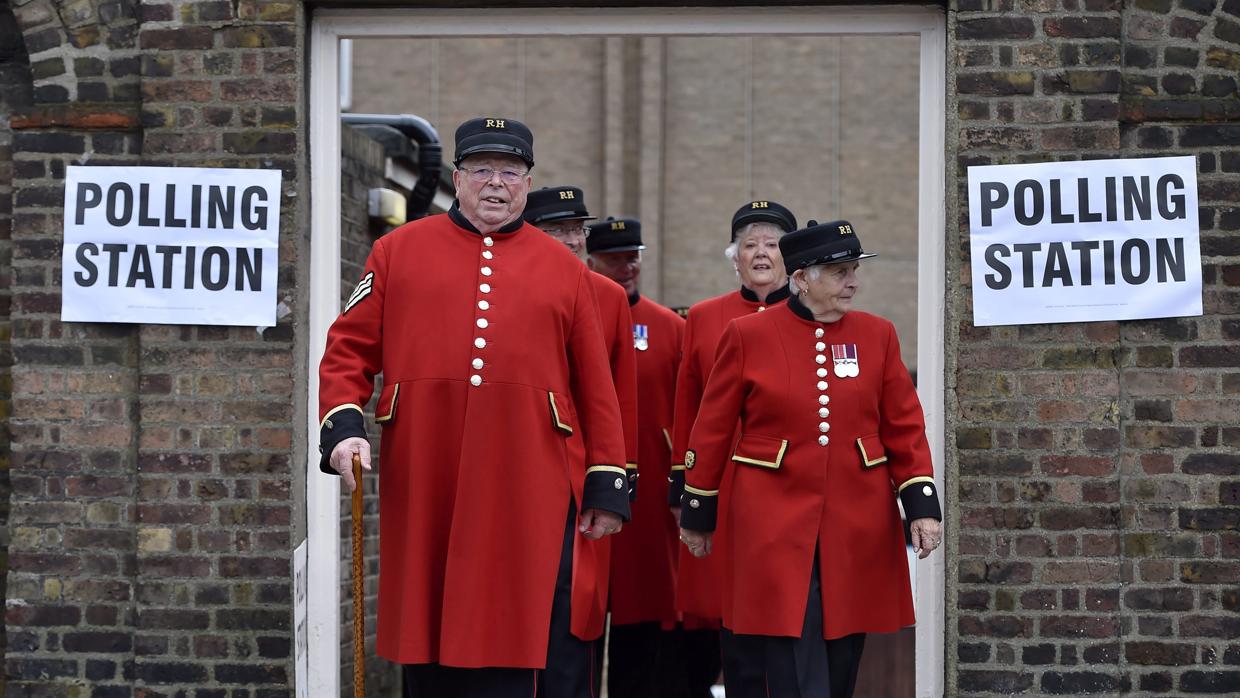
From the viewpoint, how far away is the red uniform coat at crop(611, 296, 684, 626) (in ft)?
20.3

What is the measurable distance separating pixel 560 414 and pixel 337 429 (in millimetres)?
632

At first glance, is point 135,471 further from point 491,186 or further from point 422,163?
point 422,163

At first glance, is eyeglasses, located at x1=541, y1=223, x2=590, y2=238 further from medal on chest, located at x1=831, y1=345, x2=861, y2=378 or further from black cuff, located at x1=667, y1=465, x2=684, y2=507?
medal on chest, located at x1=831, y1=345, x2=861, y2=378

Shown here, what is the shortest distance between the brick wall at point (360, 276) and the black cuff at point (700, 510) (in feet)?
5.84

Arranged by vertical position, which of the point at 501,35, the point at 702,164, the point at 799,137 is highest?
the point at 799,137

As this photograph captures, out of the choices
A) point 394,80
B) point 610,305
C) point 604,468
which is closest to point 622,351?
point 610,305

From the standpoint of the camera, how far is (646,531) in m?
6.22

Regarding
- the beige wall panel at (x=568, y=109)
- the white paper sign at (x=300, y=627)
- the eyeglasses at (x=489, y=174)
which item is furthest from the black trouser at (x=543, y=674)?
the beige wall panel at (x=568, y=109)

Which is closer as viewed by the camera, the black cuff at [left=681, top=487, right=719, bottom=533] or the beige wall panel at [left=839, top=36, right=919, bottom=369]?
the black cuff at [left=681, top=487, right=719, bottom=533]

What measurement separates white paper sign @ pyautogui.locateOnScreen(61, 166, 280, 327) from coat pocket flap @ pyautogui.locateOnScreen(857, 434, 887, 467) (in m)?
2.05

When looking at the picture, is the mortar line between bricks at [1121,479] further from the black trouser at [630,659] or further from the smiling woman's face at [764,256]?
the black trouser at [630,659]

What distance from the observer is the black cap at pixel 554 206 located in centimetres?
601

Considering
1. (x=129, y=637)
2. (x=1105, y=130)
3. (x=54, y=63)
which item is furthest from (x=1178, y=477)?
(x=54, y=63)

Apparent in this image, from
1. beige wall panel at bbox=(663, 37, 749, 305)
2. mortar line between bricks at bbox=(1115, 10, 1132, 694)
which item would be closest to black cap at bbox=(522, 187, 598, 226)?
mortar line between bricks at bbox=(1115, 10, 1132, 694)
